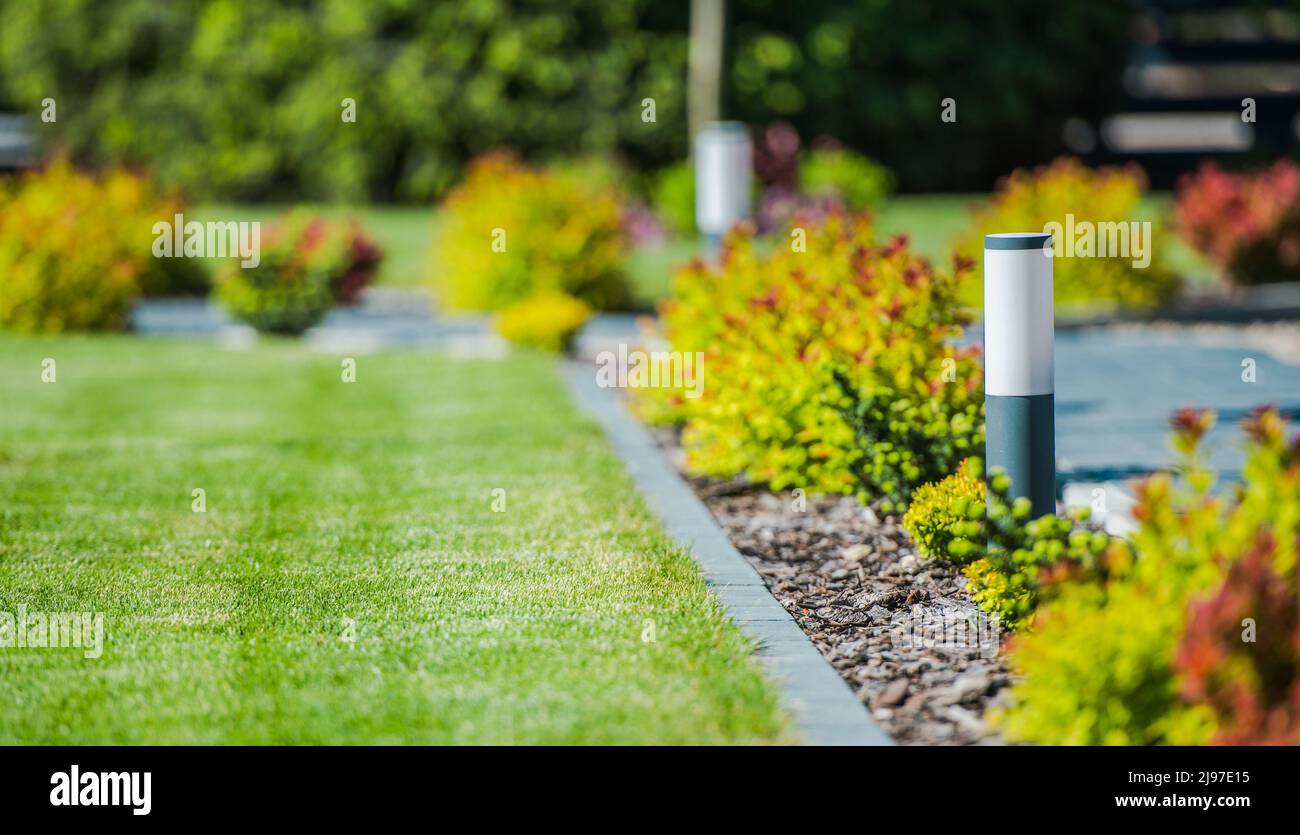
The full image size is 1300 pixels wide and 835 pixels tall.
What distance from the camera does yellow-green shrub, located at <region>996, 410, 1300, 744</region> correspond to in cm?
425

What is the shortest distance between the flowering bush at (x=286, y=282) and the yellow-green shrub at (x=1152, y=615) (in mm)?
12178

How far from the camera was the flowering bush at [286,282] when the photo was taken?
1568cm

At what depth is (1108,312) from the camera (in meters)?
16.3

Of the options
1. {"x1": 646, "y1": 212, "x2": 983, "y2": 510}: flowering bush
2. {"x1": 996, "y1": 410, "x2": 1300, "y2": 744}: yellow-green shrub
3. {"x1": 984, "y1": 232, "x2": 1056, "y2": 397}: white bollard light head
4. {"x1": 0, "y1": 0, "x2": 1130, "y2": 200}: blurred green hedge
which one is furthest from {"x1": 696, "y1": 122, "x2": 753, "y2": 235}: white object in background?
{"x1": 0, "y1": 0, "x2": 1130, "y2": 200}: blurred green hedge

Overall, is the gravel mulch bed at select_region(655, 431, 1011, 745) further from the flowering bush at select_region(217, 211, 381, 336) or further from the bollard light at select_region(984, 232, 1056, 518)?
the flowering bush at select_region(217, 211, 381, 336)

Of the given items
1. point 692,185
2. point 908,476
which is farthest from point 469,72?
point 908,476

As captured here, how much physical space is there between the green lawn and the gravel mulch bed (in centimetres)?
40

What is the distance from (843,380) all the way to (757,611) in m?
1.87

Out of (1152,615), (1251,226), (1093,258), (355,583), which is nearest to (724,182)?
(1093,258)

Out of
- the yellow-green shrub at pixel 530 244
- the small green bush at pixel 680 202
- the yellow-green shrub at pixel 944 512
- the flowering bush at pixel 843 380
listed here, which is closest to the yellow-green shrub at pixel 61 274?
the yellow-green shrub at pixel 530 244

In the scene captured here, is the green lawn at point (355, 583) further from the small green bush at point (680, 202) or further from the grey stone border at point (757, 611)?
the small green bush at point (680, 202)

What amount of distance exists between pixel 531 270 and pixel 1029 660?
13.1 meters

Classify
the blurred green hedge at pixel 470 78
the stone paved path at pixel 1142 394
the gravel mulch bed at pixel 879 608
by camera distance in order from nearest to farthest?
the gravel mulch bed at pixel 879 608 → the stone paved path at pixel 1142 394 → the blurred green hedge at pixel 470 78

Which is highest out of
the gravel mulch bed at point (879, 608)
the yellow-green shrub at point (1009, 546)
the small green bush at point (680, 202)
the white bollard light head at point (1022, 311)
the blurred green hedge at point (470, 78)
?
the blurred green hedge at point (470, 78)
